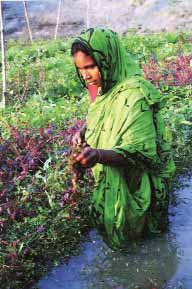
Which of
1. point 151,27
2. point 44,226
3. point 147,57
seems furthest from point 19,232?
point 151,27

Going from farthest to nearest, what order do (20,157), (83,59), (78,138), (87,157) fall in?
(20,157) < (78,138) < (83,59) < (87,157)

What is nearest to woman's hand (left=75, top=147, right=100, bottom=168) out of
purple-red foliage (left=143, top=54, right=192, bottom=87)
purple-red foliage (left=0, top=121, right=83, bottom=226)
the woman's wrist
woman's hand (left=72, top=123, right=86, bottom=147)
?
the woman's wrist

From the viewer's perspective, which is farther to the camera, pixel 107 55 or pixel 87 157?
pixel 107 55

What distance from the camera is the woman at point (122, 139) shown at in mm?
3332

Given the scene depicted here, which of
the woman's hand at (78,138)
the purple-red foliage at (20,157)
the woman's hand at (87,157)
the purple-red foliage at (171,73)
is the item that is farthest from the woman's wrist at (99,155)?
the purple-red foliage at (171,73)

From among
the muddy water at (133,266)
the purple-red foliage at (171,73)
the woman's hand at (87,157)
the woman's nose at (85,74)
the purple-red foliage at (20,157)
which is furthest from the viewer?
the purple-red foliage at (171,73)

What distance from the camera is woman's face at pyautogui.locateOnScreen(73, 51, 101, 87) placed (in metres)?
3.33

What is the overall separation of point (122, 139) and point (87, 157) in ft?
1.38

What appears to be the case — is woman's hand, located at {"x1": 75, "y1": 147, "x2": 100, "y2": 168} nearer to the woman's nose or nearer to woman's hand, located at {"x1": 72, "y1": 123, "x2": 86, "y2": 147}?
woman's hand, located at {"x1": 72, "y1": 123, "x2": 86, "y2": 147}

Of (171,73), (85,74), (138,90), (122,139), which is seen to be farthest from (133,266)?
(171,73)

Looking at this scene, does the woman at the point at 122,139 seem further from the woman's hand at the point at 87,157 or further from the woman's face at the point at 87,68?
the woman's hand at the point at 87,157

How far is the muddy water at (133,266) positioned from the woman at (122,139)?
0.10 meters

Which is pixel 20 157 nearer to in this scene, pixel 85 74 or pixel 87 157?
pixel 85 74

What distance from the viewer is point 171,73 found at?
743 centimetres
